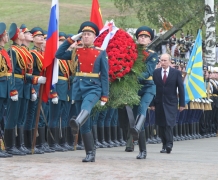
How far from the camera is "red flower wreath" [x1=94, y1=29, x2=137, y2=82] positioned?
43.7 feet

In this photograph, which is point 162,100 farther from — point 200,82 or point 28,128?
point 200,82

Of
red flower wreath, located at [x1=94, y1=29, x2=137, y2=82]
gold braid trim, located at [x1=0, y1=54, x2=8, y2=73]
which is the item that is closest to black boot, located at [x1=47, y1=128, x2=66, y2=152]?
red flower wreath, located at [x1=94, y1=29, x2=137, y2=82]

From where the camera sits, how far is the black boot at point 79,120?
37.8 ft

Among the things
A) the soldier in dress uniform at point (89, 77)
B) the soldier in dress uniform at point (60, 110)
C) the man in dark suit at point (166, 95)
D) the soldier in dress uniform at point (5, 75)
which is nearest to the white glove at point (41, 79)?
the soldier in dress uniform at point (5, 75)

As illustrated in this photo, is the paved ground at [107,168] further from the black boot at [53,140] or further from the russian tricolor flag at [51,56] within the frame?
the black boot at [53,140]

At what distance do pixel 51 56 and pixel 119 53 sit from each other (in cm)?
107

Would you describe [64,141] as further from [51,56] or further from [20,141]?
[51,56]

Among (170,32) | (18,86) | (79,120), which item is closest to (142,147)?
(79,120)

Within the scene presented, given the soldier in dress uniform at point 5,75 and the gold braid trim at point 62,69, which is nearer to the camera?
the soldier in dress uniform at point 5,75

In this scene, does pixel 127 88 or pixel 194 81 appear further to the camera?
pixel 194 81

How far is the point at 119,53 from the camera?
43.9ft

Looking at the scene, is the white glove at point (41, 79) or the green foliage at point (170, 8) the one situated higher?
the green foliage at point (170, 8)

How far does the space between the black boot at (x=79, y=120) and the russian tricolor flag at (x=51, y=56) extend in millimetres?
2015

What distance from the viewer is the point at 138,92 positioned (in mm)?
13773
